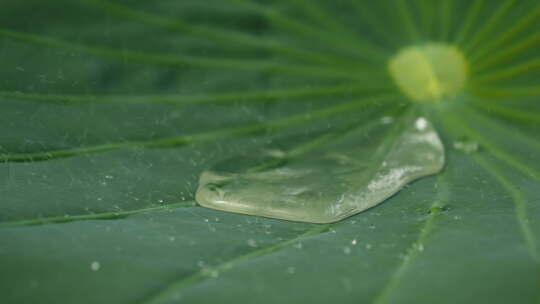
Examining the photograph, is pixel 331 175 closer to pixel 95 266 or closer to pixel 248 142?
pixel 248 142

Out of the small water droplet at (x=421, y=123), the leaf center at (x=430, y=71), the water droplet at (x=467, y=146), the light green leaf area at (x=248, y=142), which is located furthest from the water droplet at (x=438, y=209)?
the leaf center at (x=430, y=71)

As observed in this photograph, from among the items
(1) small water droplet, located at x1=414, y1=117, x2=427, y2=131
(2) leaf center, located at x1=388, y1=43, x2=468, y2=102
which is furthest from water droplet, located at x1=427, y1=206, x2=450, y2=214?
(2) leaf center, located at x1=388, y1=43, x2=468, y2=102

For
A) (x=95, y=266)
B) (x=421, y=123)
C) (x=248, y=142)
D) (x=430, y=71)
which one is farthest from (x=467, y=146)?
(x=95, y=266)

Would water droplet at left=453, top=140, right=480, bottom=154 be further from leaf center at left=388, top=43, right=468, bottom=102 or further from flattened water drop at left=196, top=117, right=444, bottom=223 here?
leaf center at left=388, top=43, right=468, bottom=102

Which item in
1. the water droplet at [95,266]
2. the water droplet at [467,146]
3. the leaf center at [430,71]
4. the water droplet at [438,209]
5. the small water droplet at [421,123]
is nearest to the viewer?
the water droplet at [95,266]

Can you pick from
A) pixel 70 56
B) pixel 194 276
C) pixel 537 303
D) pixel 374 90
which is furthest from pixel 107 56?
pixel 537 303

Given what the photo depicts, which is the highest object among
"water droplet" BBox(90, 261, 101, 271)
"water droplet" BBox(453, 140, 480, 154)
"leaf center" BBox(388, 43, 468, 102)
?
"leaf center" BBox(388, 43, 468, 102)

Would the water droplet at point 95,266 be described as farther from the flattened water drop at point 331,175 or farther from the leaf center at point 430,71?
the leaf center at point 430,71
